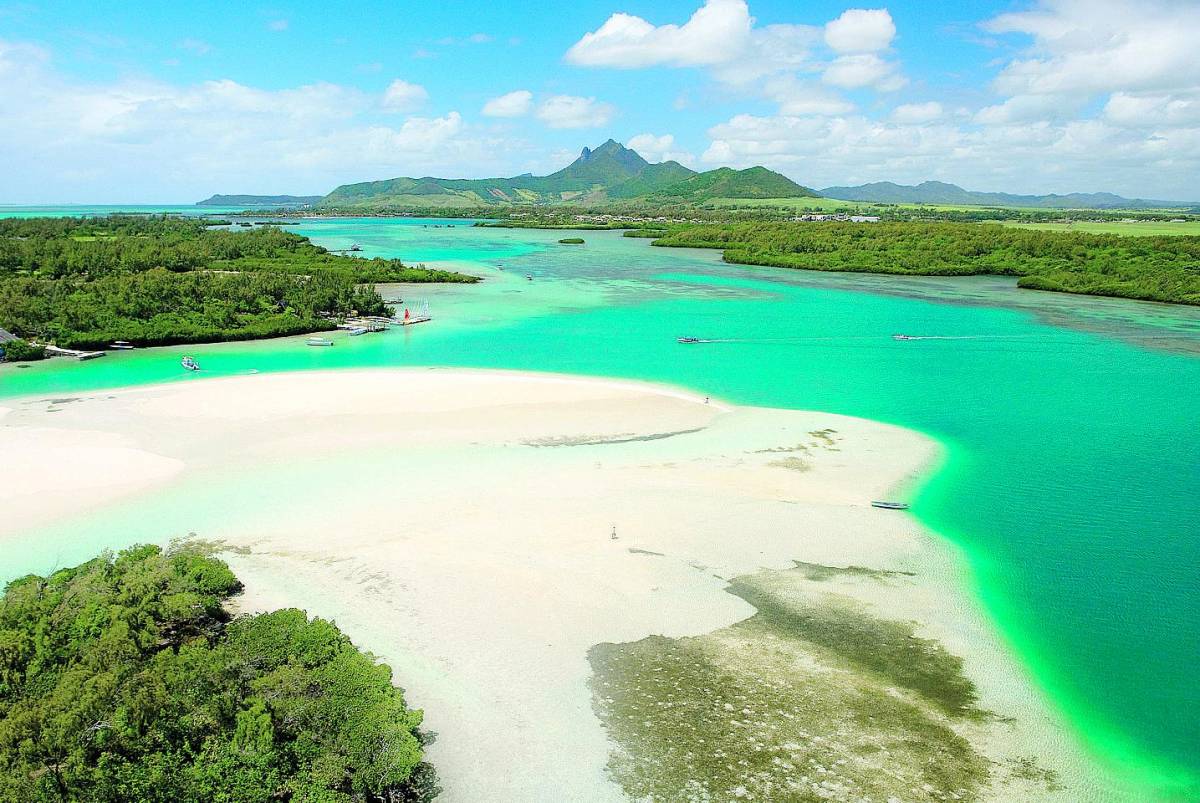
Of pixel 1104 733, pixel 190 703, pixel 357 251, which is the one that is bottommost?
pixel 1104 733

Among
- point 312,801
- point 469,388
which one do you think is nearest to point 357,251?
point 469,388

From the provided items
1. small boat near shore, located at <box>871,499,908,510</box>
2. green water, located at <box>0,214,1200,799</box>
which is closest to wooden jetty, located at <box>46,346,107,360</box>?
green water, located at <box>0,214,1200,799</box>

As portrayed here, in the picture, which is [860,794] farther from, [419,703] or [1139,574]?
[1139,574]

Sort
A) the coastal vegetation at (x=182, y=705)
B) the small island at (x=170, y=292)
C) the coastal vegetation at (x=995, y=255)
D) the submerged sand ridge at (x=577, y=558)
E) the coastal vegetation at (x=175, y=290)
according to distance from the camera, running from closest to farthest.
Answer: the coastal vegetation at (x=182, y=705), the submerged sand ridge at (x=577, y=558), the small island at (x=170, y=292), the coastal vegetation at (x=175, y=290), the coastal vegetation at (x=995, y=255)

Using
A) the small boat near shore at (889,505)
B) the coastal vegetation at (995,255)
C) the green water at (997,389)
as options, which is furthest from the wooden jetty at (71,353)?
the coastal vegetation at (995,255)

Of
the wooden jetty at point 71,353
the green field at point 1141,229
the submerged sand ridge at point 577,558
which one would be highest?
the green field at point 1141,229

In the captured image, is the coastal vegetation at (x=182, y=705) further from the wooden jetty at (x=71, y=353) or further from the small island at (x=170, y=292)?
the small island at (x=170, y=292)

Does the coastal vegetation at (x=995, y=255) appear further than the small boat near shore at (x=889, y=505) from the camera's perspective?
Yes

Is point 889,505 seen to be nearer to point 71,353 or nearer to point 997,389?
point 997,389
